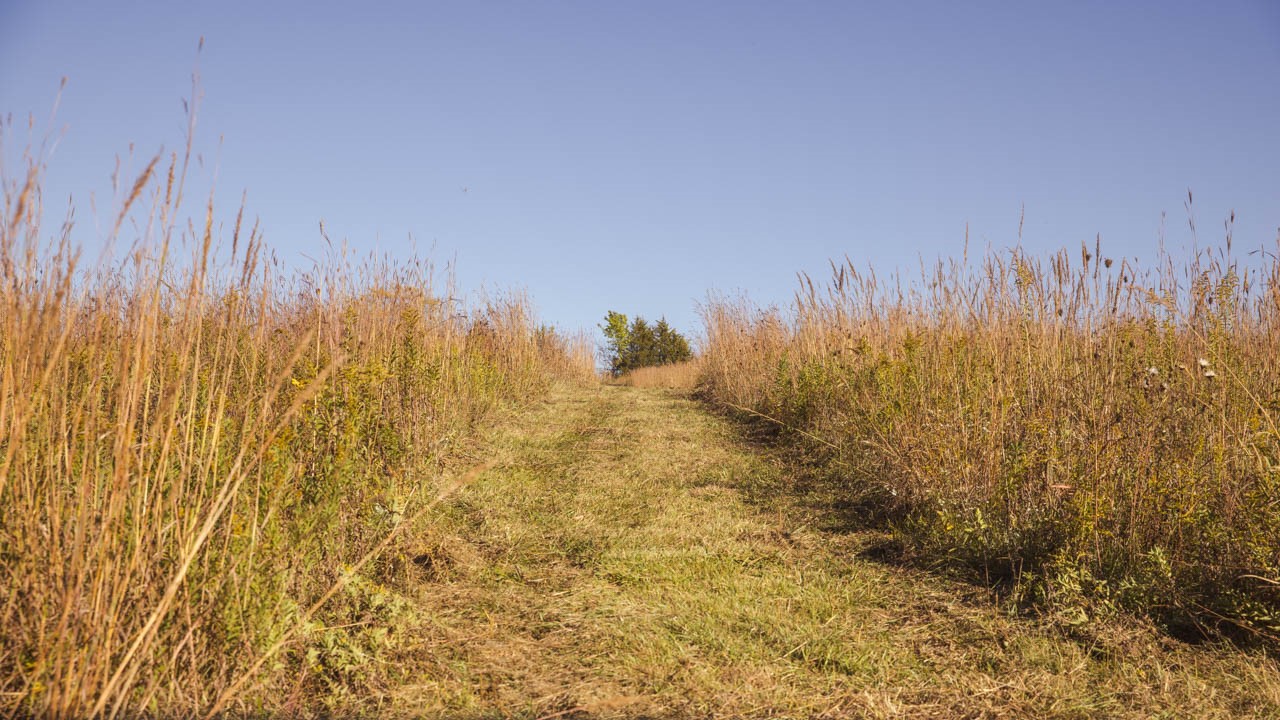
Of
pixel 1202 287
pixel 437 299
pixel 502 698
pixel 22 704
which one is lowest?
pixel 502 698

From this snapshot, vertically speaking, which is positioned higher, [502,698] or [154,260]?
[154,260]

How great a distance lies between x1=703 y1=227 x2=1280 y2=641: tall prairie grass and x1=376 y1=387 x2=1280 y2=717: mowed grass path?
0.84 feet

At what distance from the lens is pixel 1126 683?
2.33 meters

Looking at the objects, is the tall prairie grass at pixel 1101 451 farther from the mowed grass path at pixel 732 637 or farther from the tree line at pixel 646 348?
the tree line at pixel 646 348

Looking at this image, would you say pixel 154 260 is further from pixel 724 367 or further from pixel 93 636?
pixel 724 367

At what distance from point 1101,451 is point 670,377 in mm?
14079

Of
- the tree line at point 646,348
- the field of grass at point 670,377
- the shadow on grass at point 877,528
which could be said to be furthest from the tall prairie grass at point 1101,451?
the tree line at point 646,348

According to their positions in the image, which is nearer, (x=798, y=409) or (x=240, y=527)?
(x=240, y=527)

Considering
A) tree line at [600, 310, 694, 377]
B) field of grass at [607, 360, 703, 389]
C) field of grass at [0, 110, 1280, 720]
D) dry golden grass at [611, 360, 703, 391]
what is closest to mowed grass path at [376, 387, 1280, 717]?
field of grass at [0, 110, 1280, 720]

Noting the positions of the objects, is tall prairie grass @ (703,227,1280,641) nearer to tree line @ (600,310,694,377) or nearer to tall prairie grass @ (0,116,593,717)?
tall prairie grass @ (0,116,593,717)

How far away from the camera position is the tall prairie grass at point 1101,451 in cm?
269

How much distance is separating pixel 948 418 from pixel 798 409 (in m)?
3.00

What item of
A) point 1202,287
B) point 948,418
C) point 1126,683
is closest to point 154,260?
point 1126,683

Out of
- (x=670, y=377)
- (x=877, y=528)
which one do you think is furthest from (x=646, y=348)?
(x=877, y=528)
